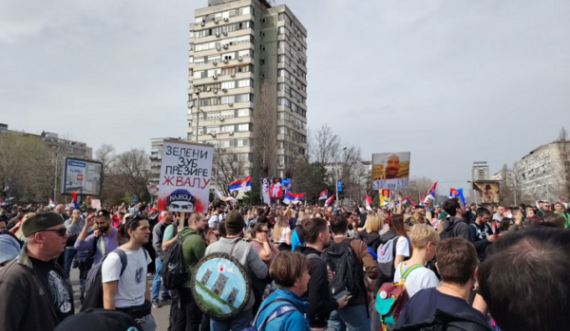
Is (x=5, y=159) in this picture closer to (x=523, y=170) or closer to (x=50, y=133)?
(x=50, y=133)

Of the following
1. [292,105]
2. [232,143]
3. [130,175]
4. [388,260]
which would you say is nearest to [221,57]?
[292,105]

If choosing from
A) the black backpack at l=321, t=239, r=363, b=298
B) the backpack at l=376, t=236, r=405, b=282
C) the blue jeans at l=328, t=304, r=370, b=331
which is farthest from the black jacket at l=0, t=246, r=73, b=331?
the backpack at l=376, t=236, r=405, b=282

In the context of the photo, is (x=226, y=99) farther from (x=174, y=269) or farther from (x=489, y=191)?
(x=174, y=269)

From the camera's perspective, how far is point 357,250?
16.1 ft

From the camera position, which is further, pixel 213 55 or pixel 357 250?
pixel 213 55

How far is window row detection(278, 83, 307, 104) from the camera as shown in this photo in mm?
62781

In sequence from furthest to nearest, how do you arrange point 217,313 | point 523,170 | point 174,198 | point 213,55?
point 523,170
point 213,55
point 174,198
point 217,313

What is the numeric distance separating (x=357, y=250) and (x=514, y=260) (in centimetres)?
370

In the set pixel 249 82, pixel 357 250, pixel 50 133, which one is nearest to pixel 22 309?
pixel 357 250

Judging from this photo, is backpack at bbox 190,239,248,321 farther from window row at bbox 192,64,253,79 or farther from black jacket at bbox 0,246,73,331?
window row at bbox 192,64,253,79

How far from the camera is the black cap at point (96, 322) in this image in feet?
4.19

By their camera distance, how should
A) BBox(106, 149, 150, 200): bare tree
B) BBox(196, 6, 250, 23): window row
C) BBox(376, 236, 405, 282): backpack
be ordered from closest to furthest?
BBox(376, 236, 405, 282): backpack < BBox(196, 6, 250, 23): window row < BBox(106, 149, 150, 200): bare tree

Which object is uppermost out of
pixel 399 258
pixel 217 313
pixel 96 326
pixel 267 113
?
pixel 267 113

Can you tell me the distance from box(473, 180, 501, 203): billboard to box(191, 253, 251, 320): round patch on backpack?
2134 inches
